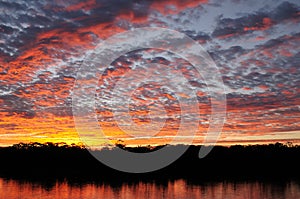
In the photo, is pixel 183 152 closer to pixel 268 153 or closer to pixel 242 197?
pixel 268 153

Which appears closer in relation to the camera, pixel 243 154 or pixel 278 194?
pixel 278 194

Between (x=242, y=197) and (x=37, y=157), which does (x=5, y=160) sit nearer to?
(x=37, y=157)

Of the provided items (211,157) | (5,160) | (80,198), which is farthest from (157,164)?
(80,198)

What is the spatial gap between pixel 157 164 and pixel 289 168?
189 ft

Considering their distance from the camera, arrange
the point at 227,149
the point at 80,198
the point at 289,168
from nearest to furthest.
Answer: the point at 80,198
the point at 289,168
the point at 227,149

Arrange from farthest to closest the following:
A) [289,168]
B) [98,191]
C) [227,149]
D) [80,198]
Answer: [227,149] → [289,168] → [98,191] → [80,198]

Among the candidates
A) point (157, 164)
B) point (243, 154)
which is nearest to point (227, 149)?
point (243, 154)

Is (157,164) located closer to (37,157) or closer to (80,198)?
(37,157)

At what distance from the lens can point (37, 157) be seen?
159500mm

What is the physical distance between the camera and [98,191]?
231 ft

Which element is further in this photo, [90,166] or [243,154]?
[243,154]

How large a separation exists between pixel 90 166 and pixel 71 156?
1348 cm

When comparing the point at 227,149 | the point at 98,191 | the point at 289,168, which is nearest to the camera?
the point at 98,191

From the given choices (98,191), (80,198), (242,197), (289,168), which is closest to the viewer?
(80,198)
